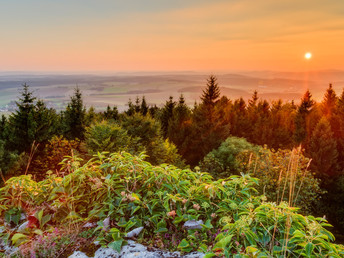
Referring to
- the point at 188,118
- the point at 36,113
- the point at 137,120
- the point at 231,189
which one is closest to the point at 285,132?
the point at 188,118

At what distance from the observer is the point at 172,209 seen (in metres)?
3.12

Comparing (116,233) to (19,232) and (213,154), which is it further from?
(213,154)

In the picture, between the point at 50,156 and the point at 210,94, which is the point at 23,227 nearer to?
the point at 50,156

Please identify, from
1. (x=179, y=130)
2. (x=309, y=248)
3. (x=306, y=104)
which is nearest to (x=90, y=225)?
(x=309, y=248)

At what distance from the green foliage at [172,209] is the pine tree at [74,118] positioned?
30774 mm

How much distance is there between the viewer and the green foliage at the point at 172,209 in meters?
2.46

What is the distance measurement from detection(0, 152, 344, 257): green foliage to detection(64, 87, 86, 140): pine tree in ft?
101

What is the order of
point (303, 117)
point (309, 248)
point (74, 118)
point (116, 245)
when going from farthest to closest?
point (303, 117) < point (74, 118) < point (116, 245) < point (309, 248)

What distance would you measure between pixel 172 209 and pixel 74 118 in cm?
3247

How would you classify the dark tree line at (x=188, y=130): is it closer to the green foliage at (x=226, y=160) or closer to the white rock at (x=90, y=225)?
the green foliage at (x=226, y=160)

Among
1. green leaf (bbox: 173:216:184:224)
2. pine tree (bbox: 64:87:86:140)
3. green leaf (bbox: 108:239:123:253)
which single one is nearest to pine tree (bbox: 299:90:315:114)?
pine tree (bbox: 64:87:86:140)

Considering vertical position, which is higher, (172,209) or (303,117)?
(172,209)

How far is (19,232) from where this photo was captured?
3205 mm

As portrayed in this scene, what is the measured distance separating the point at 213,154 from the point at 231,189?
23.3 m
